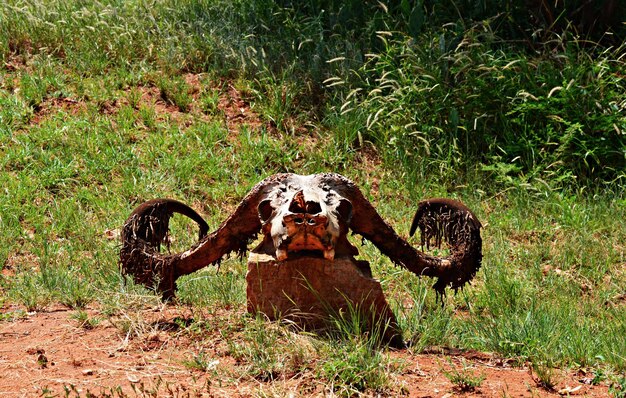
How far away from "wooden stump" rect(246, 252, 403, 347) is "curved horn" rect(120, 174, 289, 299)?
0.42 metres

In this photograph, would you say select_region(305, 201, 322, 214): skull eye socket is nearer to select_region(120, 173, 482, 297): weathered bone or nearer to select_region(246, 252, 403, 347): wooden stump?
select_region(120, 173, 482, 297): weathered bone

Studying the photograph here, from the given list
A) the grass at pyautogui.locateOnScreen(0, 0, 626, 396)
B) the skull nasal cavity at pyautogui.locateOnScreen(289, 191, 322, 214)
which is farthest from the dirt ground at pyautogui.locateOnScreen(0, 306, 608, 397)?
the grass at pyautogui.locateOnScreen(0, 0, 626, 396)

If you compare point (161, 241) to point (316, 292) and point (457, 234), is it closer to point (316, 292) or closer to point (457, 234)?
point (316, 292)

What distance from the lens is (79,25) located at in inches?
472

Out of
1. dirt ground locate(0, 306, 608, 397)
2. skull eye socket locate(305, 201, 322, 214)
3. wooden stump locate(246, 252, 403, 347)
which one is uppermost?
skull eye socket locate(305, 201, 322, 214)

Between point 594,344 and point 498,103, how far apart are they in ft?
15.4

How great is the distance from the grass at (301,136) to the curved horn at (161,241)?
0.50 metres

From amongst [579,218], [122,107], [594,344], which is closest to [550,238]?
[579,218]

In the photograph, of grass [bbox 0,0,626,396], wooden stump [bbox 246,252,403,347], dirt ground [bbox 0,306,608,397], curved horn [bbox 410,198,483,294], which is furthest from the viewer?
grass [bbox 0,0,626,396]

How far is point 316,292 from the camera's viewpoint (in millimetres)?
5879

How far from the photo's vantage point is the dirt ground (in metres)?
5.22

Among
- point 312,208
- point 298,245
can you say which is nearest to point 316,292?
point 298,245

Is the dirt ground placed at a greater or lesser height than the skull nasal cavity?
lesser

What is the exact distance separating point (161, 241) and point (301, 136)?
4.35 m
